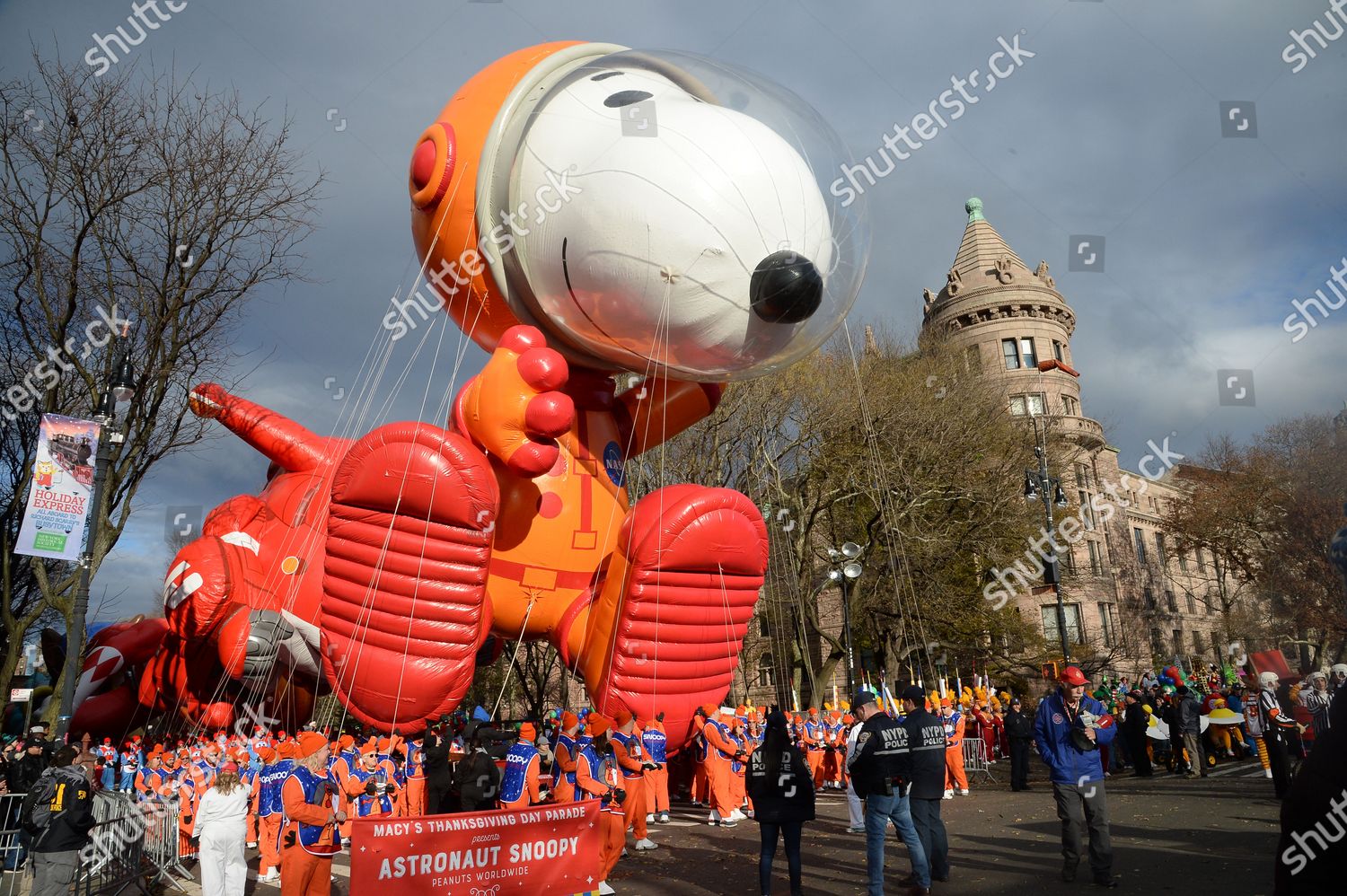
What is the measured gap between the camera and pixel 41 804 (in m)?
6.10

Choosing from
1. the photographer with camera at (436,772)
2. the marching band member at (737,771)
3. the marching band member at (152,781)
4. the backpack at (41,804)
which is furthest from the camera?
the marching band member at (737,771)

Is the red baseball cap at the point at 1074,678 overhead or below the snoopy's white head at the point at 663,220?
below

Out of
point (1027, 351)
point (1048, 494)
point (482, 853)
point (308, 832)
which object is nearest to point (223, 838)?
point (308, 832)

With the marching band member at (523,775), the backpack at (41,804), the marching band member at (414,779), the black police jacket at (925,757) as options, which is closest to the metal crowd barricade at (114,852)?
the backpack at (41,804)

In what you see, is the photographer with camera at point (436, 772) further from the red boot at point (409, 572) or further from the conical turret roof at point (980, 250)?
the conical turret roof at point (980, 250)

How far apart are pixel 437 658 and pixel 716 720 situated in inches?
169

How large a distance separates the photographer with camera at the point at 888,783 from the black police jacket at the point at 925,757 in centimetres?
18

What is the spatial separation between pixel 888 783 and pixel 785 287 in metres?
3.69

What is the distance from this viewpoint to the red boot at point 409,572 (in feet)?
24.6

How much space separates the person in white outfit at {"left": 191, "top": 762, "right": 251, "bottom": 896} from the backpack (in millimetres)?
994

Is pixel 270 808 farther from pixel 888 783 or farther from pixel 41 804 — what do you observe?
pixel 888 783

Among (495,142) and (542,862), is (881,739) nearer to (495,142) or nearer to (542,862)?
(542,862)

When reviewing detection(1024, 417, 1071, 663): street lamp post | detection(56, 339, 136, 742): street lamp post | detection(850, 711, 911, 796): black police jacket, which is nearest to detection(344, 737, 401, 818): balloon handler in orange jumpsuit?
detection(850, 711, 911, 796): black police jacket

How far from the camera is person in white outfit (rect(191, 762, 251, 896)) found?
6.65 meters
